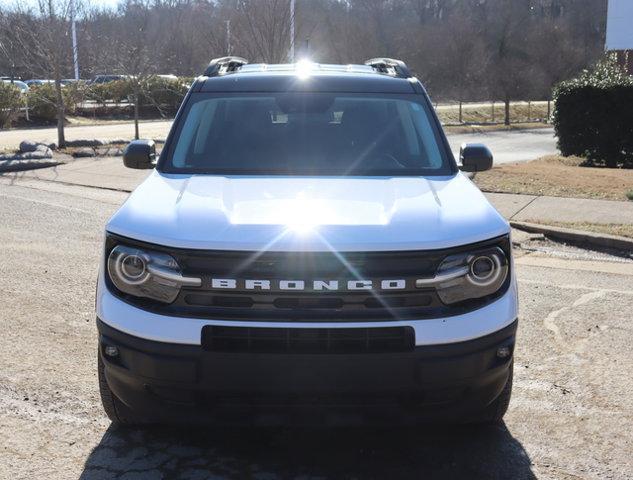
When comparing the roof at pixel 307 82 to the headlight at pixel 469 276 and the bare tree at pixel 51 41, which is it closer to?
the headlight at pixel 469 276

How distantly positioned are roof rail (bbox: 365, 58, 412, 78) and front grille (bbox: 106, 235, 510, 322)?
2320 millimetres

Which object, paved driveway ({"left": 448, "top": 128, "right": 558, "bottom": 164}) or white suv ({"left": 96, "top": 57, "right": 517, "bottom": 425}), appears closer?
white suv ({"left": 96, "top": 57, "right": 517, "bottom": 425})

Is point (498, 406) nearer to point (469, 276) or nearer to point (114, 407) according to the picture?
point (469, 276)

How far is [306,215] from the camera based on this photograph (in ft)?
10.6

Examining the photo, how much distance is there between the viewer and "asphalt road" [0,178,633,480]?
133 inches

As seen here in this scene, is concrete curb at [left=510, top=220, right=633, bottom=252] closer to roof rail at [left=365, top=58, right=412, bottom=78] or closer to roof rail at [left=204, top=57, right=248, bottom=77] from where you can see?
roof rail at [left=365, top=58, right=412, bottom=78]

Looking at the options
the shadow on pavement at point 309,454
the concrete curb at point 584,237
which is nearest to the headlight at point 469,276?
the shadow on pavement at point 309,454

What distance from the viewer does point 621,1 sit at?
3566cm

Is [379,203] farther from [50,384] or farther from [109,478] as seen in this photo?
[50,384]

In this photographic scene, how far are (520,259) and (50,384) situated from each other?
508 centimetres

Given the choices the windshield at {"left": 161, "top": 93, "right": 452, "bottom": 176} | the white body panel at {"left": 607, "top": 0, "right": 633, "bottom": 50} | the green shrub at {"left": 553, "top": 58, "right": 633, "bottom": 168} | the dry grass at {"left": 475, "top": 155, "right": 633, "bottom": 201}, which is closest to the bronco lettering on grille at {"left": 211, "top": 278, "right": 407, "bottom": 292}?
the windshield at {"left": 161, "top": 93, "right": 452, "bottom": 176}

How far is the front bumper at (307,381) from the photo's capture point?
2.93 metres

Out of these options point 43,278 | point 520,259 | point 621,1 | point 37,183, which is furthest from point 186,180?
point 621,1

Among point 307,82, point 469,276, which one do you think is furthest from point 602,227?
point 469,276
